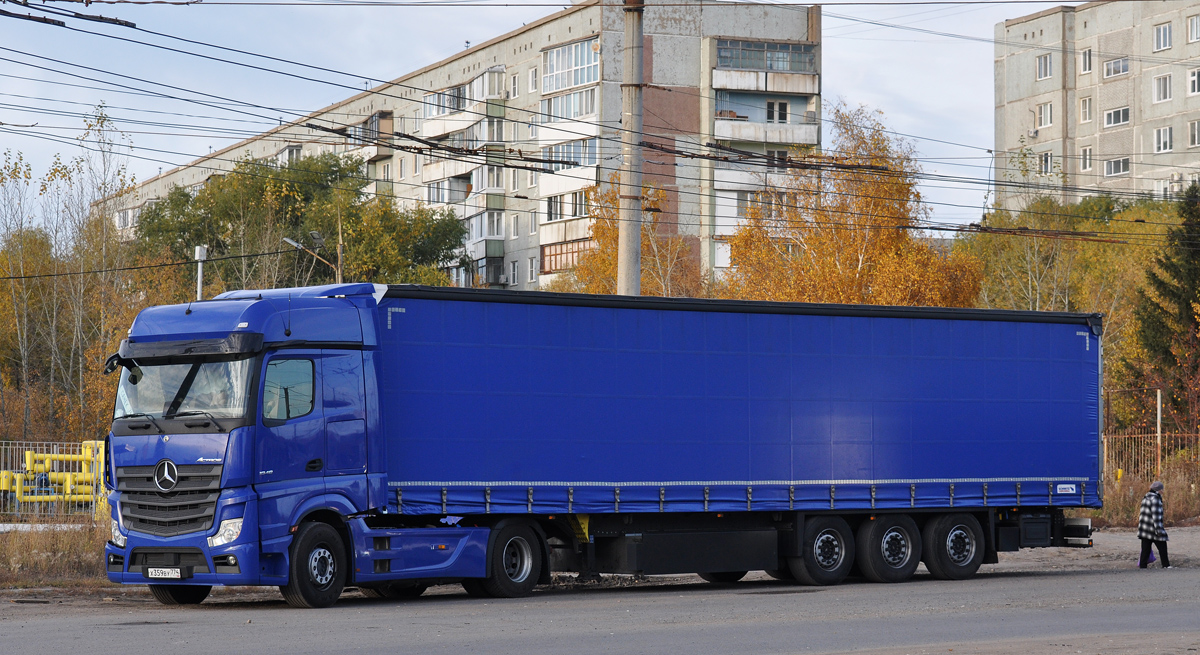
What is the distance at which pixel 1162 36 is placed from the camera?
260ft

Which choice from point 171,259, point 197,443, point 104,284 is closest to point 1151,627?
point 197,443

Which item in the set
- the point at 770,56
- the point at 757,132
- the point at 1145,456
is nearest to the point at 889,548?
the point at 1145,456

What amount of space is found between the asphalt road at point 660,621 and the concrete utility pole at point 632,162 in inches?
192

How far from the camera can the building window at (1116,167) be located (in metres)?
83.1

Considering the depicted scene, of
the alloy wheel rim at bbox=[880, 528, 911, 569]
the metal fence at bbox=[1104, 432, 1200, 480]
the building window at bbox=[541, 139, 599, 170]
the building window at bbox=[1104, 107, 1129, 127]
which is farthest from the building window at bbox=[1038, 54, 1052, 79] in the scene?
the alloy wheel rim at bbox=[880, 528, 911, 569]

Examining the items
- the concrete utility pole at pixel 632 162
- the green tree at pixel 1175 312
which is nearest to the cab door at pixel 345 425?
the concrete utility pole at pixel 632 162

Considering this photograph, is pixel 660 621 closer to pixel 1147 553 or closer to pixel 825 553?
pixel 825 553

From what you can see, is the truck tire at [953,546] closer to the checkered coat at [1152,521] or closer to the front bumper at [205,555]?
the checkered coat at [1152,521]

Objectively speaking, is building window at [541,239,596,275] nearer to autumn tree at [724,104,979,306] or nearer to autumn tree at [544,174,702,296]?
autumn tree at [544,174,702,296]

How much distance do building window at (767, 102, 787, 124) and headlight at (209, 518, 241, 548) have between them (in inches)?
2063

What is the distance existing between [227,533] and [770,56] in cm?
5342

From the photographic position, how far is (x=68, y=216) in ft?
174

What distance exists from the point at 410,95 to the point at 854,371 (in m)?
62.7

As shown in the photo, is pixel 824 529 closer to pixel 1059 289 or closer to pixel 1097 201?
pixel 1059 289
